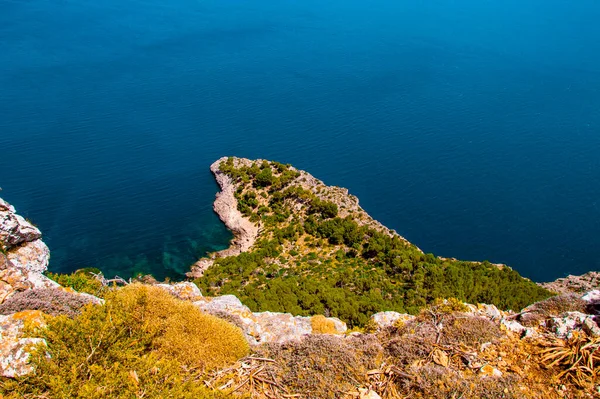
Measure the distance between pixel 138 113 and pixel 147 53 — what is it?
40.7 metres

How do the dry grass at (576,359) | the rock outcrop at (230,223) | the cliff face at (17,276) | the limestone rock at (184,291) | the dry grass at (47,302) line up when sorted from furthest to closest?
the rock outcrop at (230,223), the limestone rock at (184,291), the dry grass at (47,302), the cliff face at (17,276), the dry grass at (576,359)

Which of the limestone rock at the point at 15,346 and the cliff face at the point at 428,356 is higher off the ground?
the cliff face at the point at 428,356

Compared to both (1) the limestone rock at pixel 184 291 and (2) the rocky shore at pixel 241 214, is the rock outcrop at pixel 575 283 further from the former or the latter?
(1) the limestone rock at pixel 184 291

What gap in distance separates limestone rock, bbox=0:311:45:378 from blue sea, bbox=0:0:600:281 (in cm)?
4661

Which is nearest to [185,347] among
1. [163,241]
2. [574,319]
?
[574,319]

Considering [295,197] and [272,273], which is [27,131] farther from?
[272,273]

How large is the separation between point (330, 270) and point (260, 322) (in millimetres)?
32998

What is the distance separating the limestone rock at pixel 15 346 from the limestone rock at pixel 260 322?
563 centimetres

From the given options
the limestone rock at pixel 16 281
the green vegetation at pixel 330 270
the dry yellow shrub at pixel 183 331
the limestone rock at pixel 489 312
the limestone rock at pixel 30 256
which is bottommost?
the green vegetation at pixel 330 270

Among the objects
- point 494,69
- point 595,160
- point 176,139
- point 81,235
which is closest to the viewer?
point 81,235

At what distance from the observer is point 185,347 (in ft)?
37.2

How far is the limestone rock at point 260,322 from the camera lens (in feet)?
48.2

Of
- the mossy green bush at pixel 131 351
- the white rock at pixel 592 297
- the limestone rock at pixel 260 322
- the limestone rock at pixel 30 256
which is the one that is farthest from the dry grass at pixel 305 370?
the limestone rock at pixel 30 256

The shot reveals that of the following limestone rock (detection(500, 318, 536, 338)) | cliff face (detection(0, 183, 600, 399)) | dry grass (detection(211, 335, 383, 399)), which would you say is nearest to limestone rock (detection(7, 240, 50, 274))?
cliff face (detection(0, 183, 600, 399))
